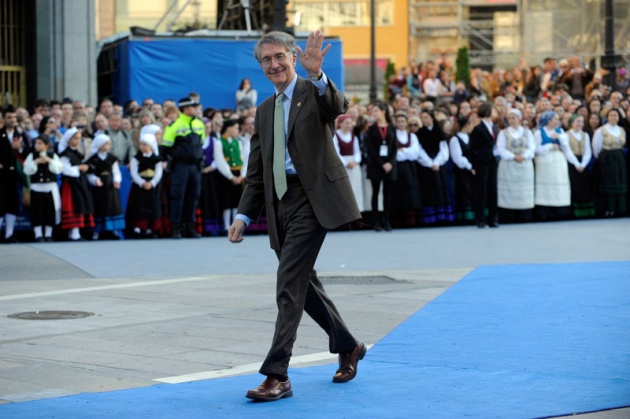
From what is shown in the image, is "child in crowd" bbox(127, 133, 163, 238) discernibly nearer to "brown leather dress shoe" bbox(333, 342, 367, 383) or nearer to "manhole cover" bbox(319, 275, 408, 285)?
"manhole cover" bbox(319, 275, 408, 285)

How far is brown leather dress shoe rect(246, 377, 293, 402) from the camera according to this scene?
7.35 meters

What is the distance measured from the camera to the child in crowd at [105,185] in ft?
63.8

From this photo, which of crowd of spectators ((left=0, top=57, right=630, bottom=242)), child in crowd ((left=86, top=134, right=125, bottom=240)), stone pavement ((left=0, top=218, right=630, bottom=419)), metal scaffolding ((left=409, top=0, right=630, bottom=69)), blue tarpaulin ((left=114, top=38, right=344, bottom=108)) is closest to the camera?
stone pavement ((left=0, top=218, right=630, bottom=419))

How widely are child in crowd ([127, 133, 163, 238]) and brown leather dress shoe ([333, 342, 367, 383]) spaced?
12.0m

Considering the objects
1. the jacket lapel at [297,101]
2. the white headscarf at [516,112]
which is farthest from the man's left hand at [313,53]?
the white headscarf at [516,112]

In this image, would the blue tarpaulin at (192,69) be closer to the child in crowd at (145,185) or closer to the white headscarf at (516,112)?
the white headscarf at (516,112)

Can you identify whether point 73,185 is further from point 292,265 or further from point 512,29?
point 512,29

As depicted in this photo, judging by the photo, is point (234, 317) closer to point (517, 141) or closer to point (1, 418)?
point (1, 418)

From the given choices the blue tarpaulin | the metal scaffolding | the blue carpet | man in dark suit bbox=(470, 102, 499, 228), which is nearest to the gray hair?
the blue carpet

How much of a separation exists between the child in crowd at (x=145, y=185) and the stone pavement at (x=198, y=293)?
30.8 inches

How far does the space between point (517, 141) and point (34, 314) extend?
12.5 metres

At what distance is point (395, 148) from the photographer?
2097 centimetres

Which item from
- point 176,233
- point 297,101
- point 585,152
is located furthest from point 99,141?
point 297,101

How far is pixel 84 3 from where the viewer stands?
28.6 metres
